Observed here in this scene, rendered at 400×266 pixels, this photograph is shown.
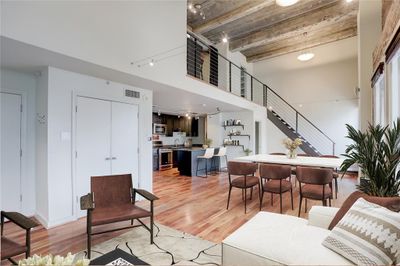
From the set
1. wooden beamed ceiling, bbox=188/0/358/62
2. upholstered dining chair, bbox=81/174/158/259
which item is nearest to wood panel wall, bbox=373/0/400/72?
wooden beamed ceiling, bbox=188/0/358/62

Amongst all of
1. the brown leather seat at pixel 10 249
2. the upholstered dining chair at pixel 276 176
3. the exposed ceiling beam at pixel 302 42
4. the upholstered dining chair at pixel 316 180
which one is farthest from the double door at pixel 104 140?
the exposed ceiling beam at pixel 302 42

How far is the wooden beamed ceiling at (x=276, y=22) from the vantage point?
5.45 meters

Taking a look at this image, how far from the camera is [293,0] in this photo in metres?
3.75

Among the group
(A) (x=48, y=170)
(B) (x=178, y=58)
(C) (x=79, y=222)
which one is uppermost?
(B) (x=178, y=58)

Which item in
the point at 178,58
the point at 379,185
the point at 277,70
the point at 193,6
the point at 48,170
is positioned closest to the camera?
the point at 379,185

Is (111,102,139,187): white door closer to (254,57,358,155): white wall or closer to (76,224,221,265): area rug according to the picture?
(76,224,221,265): area rug

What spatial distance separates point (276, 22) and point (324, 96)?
12.3 feet

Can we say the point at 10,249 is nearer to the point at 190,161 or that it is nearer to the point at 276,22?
the point at 190,161

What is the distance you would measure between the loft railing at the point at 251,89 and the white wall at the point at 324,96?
0.25 meters

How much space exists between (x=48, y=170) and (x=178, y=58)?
2965 mm

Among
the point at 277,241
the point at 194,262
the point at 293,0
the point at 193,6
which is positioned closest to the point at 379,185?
the point at 277,241

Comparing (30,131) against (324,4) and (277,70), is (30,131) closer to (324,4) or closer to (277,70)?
(324,4)

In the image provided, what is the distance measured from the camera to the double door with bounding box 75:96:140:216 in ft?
11.5

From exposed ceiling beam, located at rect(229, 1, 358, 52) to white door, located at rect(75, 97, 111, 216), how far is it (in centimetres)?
542
